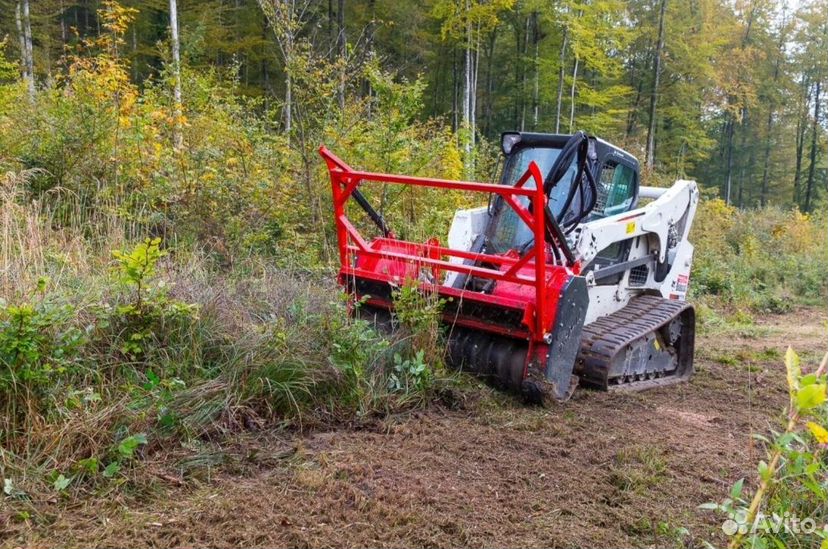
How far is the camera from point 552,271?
4504 mm

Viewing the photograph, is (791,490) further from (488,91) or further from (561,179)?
(488,91)

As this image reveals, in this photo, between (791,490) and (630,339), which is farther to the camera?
(630,339)

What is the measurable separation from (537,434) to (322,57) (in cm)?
561

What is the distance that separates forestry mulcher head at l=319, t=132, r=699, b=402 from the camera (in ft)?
14.6

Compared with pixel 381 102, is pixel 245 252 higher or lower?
lower

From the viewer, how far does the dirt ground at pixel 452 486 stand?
2.70 meters

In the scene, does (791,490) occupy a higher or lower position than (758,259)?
higher

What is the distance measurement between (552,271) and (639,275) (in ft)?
6.75

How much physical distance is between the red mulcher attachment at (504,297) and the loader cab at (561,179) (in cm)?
56

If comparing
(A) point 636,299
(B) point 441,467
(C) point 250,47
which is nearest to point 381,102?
(A) point 636,299

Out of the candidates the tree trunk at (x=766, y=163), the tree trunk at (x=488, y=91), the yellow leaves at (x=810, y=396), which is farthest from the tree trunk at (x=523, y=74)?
the yellow leaves at (x=810, y=396)

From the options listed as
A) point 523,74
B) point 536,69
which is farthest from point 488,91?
point 536,69

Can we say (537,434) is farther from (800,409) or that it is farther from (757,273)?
(757,273)

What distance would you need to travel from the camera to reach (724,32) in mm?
27438
